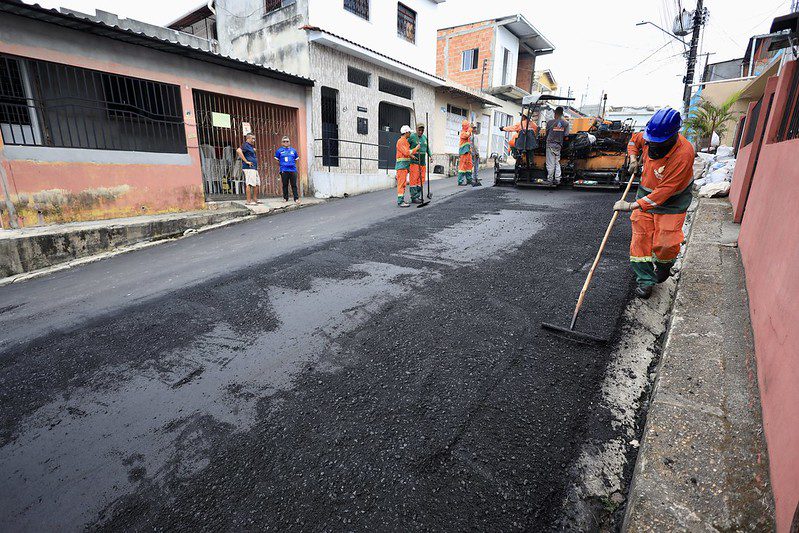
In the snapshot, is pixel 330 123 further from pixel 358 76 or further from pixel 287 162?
Result: pixel 287 162

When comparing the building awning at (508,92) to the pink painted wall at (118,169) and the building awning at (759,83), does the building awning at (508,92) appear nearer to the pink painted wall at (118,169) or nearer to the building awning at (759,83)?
the building awning at (759,83)

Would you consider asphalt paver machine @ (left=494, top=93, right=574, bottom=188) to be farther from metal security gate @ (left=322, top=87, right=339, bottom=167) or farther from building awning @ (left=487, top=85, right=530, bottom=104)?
building awning @ (left=487, top=85, right=530, bottom=104)

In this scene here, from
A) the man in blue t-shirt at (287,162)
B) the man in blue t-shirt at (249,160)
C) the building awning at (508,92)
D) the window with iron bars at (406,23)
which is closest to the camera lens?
the man in blue t-shirt at (249,160)

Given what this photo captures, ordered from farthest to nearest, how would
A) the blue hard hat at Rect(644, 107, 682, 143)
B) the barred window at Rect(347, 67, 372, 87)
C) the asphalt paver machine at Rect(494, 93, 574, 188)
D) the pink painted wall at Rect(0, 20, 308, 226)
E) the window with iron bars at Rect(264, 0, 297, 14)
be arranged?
the barred window at Rect(347, 67, 372, 87) → the window with iron bars at Rect(264, 0, 297, 14) → the asphalt paver machine at Rect(494, 93, 574, 188) → the pink painted wall at Rect(0, 20, 308, 226) → the blue hard hat at Rect(644, 107, 682, 143)

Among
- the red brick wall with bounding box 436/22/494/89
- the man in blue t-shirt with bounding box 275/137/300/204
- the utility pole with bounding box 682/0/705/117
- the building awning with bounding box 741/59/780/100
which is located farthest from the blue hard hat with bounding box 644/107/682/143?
the red brick wall with bounding box 436/22/494/89

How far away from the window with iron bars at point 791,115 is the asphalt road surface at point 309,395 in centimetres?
188

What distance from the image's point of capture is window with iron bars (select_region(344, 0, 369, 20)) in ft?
42.8

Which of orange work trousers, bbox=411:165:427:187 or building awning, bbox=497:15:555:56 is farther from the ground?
building awning, bbox=497:15:555:56

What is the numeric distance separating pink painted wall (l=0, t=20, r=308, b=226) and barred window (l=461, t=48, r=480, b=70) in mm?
16316

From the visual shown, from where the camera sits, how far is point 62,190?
739 centimetres

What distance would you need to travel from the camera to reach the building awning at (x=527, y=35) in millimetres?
21750

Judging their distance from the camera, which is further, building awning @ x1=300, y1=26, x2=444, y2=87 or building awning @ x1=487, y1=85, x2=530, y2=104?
building awning @ x1=487, y1=85, x2=530, y2=104

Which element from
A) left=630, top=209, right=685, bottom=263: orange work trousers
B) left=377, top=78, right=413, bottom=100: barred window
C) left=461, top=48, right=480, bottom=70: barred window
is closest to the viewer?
left=630, top=209, right=685, bottom=263: orange work trousers

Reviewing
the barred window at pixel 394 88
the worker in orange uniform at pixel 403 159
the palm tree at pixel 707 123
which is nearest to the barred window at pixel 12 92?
the worker in orange uniform at pixel 403 159
